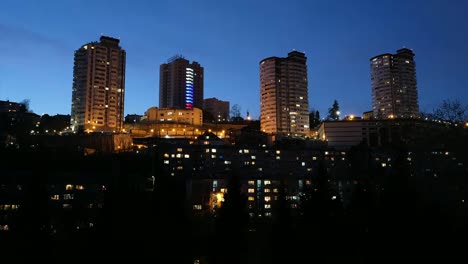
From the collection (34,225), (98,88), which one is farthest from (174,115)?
(34,225)

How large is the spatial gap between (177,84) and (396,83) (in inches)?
3052

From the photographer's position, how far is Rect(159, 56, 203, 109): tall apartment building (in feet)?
468

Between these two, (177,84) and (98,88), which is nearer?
(98,88)

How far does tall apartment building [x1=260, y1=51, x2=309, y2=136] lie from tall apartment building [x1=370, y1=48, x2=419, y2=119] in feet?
97.5

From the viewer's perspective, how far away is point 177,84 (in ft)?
470

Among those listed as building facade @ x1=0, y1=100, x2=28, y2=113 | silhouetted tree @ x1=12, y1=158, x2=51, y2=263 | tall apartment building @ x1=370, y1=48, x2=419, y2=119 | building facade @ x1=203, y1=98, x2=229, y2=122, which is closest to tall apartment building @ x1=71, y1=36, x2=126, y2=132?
building facade @ x1=0, y1=100, x2=28, y2=113

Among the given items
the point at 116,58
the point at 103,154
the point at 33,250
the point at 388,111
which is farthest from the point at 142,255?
the point at 388,111

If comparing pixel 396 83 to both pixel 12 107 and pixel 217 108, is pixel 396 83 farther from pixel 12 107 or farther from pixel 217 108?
pixel 12 107

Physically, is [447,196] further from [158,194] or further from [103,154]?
[103,154]

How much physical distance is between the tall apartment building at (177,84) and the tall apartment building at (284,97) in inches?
1660

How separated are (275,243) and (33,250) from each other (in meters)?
12.1

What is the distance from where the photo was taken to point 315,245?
1945 cm

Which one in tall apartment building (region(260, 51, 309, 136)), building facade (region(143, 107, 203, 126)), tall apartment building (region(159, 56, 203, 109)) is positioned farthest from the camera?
tall apartment building (region(159, 56, 203, 109))

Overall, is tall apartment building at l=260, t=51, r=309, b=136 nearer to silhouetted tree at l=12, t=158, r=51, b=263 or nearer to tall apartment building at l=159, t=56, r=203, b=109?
tall apartment building at l=159, t=56, r=203, b=109
